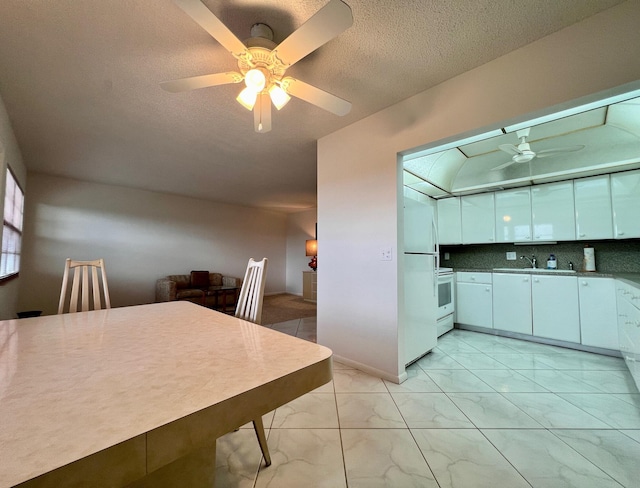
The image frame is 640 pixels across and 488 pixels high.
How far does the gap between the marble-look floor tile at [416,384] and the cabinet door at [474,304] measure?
1.67 meters

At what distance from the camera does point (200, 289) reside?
16.7ft

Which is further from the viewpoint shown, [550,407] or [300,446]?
[550,407]

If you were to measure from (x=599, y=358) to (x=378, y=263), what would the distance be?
254 centimetres

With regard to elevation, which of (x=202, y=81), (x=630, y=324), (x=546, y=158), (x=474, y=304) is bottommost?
(x=474, y=304)

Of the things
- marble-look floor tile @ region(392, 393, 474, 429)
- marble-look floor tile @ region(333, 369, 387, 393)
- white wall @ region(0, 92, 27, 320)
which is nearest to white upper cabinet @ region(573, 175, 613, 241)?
marble-look floor tile @ region(392, 393, 474, 429)

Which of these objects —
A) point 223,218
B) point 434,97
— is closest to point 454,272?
point 434,97

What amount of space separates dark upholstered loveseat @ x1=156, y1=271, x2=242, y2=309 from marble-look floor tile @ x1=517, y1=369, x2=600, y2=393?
4406 mm

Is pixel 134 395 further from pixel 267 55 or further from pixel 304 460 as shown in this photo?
pixel 267 55

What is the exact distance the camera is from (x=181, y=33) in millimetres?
1477

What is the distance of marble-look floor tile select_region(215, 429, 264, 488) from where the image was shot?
3.92 feet

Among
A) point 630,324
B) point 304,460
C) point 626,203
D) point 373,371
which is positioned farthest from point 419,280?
point 626,203

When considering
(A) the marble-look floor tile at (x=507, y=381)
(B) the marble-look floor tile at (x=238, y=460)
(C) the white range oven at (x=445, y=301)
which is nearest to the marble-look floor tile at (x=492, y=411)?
(A) the marble-look floor tile at (x=507, y=381)

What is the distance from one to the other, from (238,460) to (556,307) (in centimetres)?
352

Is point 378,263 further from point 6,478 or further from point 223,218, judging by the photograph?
point 223,218
